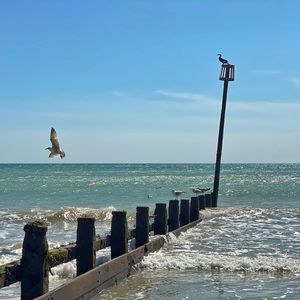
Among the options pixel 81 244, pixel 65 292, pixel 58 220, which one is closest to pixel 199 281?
pixel 81 244

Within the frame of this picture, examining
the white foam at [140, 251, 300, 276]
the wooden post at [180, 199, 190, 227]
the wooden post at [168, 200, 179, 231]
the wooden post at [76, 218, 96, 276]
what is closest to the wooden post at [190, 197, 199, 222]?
the wooden post at [180, 199, 190, 227]

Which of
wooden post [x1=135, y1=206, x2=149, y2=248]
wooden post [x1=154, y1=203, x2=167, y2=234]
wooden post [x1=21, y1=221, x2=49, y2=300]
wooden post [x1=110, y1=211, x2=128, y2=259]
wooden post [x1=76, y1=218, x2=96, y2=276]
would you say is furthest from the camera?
wooden post [x1=154, y1=203, x2=167, y2=234]

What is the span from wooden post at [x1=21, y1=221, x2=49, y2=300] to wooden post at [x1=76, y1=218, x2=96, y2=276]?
1.49 metres

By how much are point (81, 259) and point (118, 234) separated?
5.31 feet

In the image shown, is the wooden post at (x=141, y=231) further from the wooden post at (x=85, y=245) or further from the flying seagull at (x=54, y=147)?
the wooden post at (x=85, y=245)

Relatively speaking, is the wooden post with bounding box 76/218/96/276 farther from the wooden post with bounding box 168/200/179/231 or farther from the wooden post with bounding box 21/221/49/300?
the wooden post with bounding box 168/200/179/231

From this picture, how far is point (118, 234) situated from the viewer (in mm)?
9312

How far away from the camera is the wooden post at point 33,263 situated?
6172 mm

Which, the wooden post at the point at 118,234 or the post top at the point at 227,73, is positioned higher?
the post top at the point at 227,73

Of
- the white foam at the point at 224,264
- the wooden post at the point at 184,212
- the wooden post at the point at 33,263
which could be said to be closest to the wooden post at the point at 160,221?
the white foam at the point at 224,264

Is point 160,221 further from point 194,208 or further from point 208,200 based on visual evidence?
point 208,200

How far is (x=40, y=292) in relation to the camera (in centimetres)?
617

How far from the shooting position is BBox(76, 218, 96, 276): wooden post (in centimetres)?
769

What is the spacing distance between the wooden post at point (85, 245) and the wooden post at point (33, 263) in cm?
149
